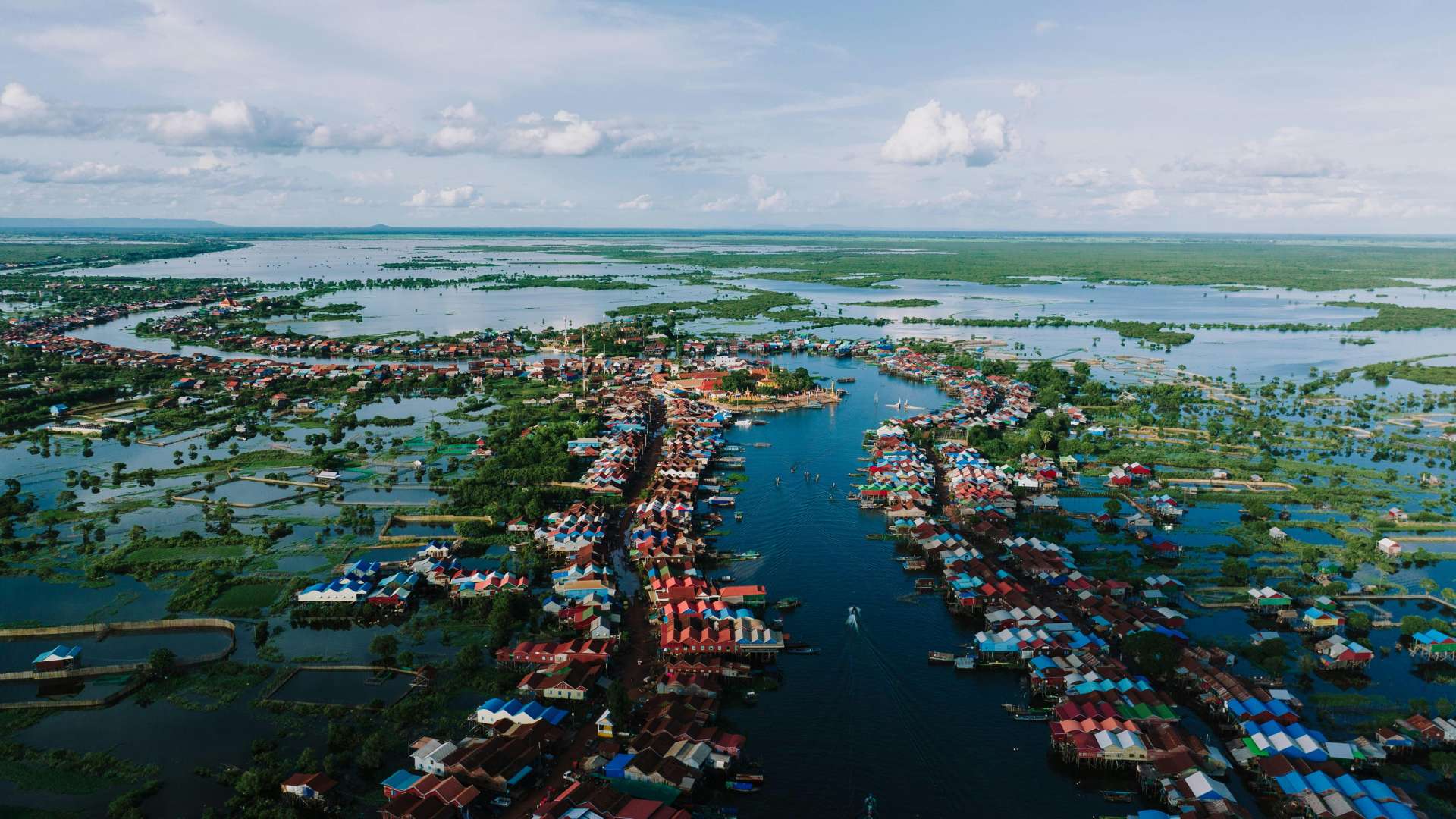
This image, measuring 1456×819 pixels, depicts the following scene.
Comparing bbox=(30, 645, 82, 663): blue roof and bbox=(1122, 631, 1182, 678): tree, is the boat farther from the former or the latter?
bbox=(30, 645, 82, 663): blue roof

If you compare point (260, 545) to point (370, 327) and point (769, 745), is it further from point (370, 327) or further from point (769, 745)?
point (370, 327)

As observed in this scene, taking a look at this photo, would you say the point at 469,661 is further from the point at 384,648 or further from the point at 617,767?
the point at 617,767

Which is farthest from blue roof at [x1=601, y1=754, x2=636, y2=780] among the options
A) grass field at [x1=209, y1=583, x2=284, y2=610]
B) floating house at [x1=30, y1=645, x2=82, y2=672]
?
floating house at [x1=30, y1=645, x2=82, y2=672]

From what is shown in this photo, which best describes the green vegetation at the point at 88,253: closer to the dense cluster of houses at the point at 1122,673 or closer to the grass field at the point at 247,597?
the grass field at the point at 247,597

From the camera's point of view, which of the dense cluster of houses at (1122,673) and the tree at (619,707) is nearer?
the dense cluster of houses at (1122,673)

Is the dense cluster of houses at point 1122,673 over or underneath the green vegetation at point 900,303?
underneath

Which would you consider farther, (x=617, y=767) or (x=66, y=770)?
(x=66, y=770)

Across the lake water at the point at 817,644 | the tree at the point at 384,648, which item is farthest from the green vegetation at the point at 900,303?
the tree at the point at 384,648

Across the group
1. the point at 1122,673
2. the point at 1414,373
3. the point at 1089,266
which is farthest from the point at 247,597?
the point at 1089,266
